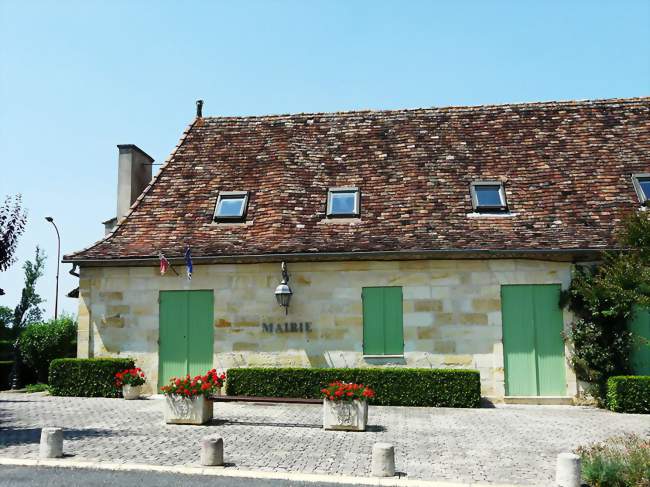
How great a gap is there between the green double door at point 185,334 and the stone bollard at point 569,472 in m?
9.86

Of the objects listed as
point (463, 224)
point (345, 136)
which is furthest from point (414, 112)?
point (463, 224)

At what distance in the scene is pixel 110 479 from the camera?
7.81 meters

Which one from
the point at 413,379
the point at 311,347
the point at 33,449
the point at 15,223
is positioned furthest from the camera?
the point at 15,223

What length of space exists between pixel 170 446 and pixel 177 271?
22.4 feet

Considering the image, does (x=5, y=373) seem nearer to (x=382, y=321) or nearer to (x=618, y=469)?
(x=382, y=321)

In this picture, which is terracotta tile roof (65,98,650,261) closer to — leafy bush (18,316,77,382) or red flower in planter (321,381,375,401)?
red flower in planter (321,381,375,401)

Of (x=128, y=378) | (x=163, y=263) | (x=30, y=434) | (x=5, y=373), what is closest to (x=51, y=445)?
(x=30, y=434)

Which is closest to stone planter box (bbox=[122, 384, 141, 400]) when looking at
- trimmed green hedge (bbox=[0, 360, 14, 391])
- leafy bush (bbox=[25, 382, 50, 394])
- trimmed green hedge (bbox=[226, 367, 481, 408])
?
trimmed green hedge (bbox=[226, 367, 481, 408])

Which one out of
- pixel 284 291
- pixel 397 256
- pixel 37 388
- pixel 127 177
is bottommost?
pixel 37 388

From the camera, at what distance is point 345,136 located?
19031 mm

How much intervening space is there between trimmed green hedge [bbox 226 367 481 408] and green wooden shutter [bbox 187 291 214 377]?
1338 mm

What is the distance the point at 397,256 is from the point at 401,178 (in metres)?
2.95

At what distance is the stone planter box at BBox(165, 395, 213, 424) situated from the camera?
37.8ft

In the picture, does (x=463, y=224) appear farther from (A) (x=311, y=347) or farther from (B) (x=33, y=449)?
(B) (x=33, y=449)
